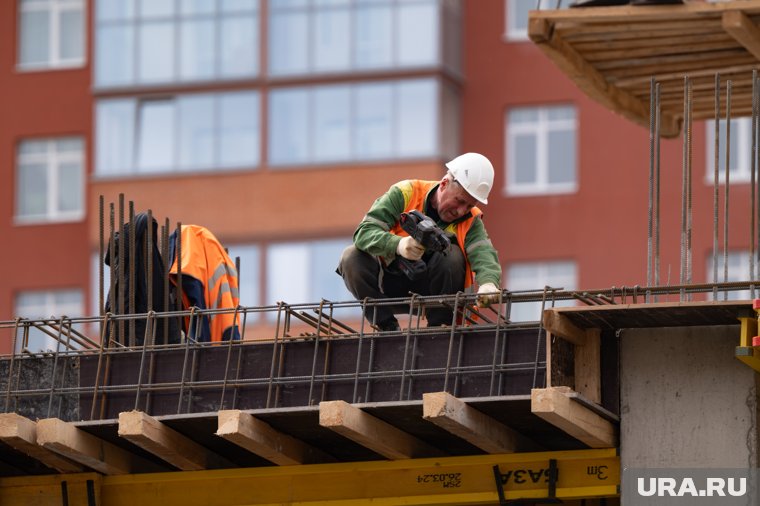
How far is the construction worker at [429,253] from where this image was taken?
66.1ft

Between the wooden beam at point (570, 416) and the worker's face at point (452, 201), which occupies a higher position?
the worker's face at point (452, 201)

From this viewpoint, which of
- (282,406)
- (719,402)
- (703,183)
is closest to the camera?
A: (719,402)

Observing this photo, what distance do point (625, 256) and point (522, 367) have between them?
33.1 meters

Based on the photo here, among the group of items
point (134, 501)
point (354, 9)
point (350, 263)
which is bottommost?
point (134, 501)

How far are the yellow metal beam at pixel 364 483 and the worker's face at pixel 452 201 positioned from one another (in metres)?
2.48

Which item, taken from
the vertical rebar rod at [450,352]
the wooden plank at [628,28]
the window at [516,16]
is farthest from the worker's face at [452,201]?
the window at [516,16]

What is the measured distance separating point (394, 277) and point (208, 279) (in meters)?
2.39

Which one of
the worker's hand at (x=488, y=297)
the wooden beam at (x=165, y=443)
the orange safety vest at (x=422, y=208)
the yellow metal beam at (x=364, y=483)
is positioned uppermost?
the orange safety vest at (x=422, y=208)

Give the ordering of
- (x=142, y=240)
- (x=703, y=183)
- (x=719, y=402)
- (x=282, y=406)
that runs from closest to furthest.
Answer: (x=719, y=402) < (x=282, y=406) < (x=142, y=240) < (x=703, y=183)

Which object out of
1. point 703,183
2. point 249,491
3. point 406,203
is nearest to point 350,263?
point 406,203

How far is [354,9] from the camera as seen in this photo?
168ft

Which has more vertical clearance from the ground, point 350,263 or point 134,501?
point 350,263

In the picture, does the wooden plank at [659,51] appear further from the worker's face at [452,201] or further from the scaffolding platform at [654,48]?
the worker's face at [452,201]

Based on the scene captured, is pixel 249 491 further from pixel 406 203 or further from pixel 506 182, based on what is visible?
pixel 506 182
